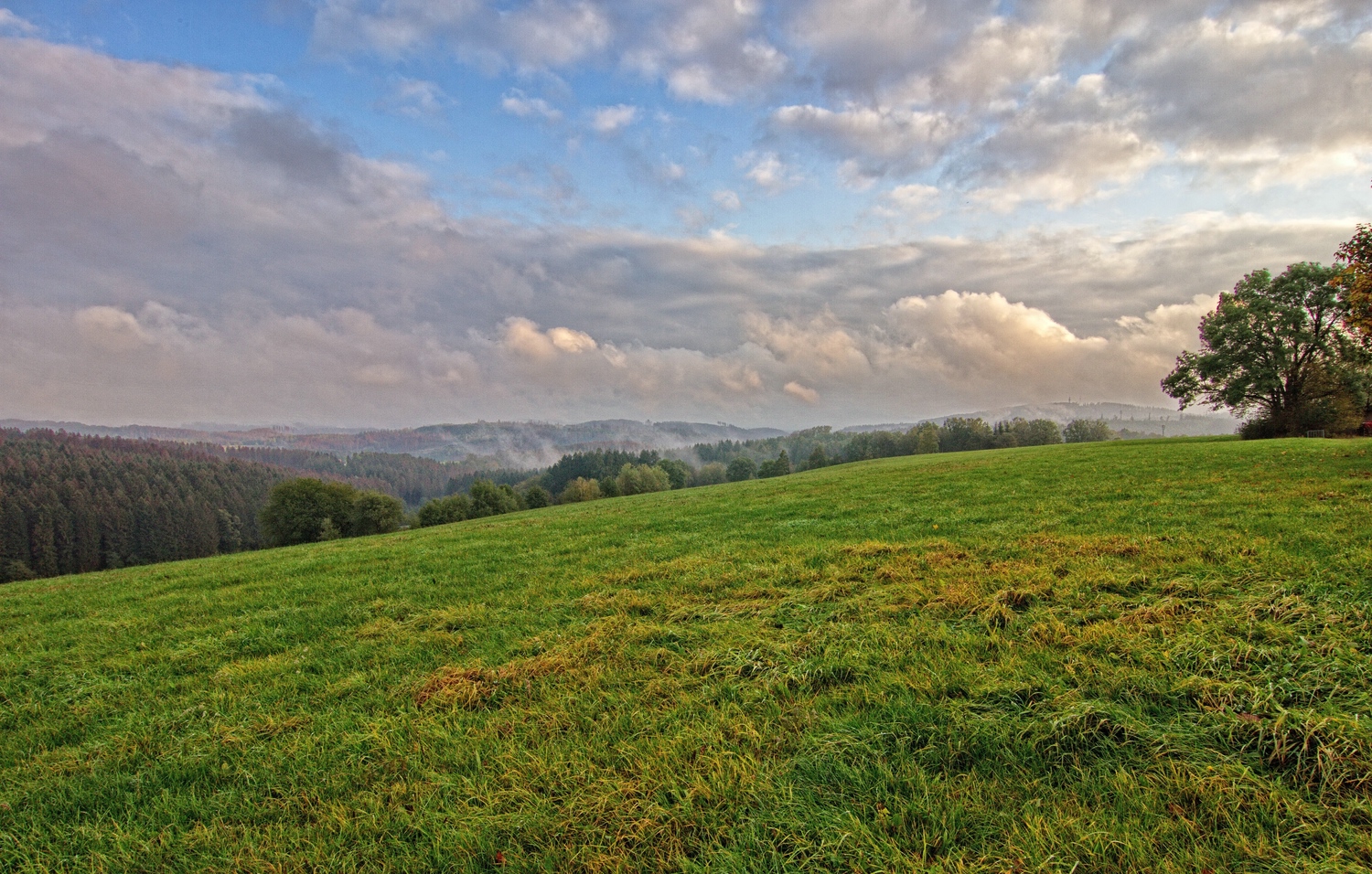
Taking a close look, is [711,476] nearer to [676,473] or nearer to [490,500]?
[676,473]

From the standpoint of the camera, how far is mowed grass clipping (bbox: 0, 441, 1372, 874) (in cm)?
309

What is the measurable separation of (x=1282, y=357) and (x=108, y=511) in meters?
168

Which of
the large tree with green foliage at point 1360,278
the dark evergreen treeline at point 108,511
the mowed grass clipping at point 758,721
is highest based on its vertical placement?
the large tree with green foliage at point 1360,278

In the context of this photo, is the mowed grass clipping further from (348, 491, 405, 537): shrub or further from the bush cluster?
the bush cluster

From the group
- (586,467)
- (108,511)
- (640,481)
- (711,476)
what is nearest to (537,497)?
(640,481)

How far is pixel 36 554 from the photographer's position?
86375 millimetres

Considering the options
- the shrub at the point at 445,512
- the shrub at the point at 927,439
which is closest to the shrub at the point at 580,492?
the shrub at the point at 445,512

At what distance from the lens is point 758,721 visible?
439 centimetres

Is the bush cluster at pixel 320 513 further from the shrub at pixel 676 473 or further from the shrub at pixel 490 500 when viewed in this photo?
the shrub at pixel 676 473

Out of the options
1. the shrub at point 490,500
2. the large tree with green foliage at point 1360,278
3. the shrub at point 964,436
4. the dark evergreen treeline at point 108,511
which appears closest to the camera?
the large tree with green foliage at point 1360,278

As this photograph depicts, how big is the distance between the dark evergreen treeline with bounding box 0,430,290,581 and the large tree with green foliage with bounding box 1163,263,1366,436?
326 ft

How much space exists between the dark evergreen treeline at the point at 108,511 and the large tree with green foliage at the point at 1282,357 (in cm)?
9924

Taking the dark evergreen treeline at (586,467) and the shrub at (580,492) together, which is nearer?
the shrub at (580,492)

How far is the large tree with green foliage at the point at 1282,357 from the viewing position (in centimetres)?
3878
